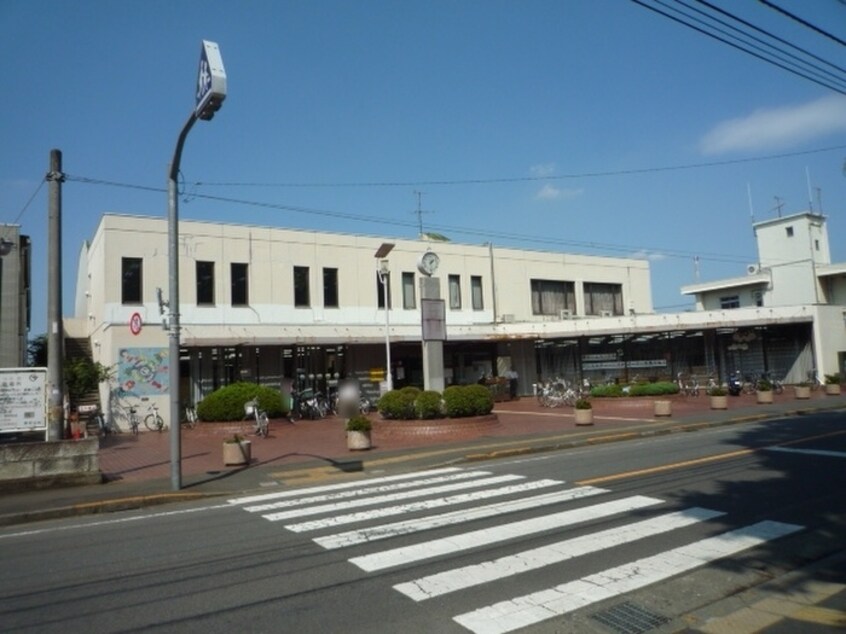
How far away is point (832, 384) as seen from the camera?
29141mm

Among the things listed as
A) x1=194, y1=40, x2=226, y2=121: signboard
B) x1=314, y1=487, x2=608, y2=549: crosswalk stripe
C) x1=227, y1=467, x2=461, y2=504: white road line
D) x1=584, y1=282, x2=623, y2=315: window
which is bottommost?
x1=227, y1=467, x2=461, y2=504: white road line

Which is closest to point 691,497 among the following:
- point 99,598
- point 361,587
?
point 361,587

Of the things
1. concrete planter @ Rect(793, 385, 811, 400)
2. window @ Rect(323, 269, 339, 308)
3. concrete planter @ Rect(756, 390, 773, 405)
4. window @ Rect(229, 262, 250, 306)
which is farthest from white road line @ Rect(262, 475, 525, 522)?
concrete planter @ Rect(793, 385, 811, 400)

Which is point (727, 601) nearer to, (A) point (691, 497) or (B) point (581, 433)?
(A) point (691, 497)

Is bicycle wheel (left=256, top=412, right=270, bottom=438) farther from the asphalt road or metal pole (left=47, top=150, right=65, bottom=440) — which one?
the asphalt road

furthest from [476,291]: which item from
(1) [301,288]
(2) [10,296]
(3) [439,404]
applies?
(2) [10,296]

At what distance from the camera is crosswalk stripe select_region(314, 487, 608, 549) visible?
25.3ft

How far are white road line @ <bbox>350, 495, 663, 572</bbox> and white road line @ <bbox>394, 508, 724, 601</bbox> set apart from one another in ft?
1.85

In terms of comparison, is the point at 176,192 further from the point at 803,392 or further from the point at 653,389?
the point at 803,392

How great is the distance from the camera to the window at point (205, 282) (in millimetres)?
26100

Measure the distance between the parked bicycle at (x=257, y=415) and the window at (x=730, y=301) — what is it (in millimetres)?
39473

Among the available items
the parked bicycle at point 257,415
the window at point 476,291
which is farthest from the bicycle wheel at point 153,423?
the window at point 476,291

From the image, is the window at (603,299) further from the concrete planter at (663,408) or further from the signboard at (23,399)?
the signboard at (23,399)

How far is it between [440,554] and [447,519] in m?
1.60
